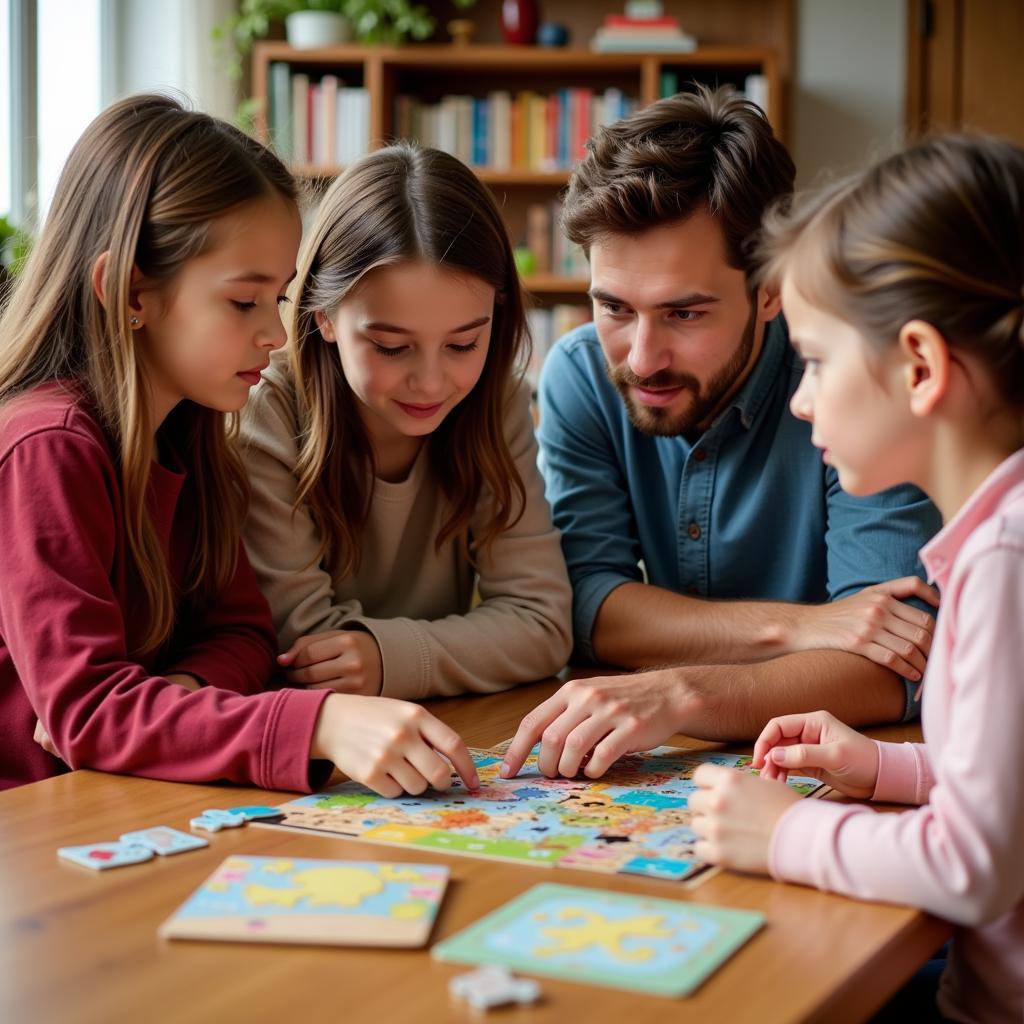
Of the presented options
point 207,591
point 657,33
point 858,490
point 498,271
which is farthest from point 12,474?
point 657,33

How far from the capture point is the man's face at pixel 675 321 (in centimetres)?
178

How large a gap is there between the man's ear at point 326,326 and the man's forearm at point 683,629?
0.50 metres

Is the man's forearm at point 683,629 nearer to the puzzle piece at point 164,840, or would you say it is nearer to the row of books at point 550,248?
the puzzle piece at point 164,840

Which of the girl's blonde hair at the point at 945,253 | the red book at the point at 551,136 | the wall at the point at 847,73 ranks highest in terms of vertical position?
the wall at the point at 847,73

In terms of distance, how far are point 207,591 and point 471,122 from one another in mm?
3440

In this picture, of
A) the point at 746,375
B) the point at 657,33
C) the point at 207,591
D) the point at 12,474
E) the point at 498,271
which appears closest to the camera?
the point at 12,474

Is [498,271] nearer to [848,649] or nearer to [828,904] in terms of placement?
[848,649]

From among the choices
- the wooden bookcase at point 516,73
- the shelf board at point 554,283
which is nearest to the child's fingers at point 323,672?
the wooden bookcase at point 516,73

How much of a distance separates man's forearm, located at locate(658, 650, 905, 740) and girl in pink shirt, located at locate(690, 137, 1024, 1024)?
311mm

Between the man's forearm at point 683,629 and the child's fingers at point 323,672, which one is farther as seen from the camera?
the man's forearm at point 683,629

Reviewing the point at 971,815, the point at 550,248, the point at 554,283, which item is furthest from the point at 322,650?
the point at 550,248

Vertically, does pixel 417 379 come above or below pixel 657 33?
below

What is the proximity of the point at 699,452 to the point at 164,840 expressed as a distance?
3.56ft

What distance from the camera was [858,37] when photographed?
466 centimetres
